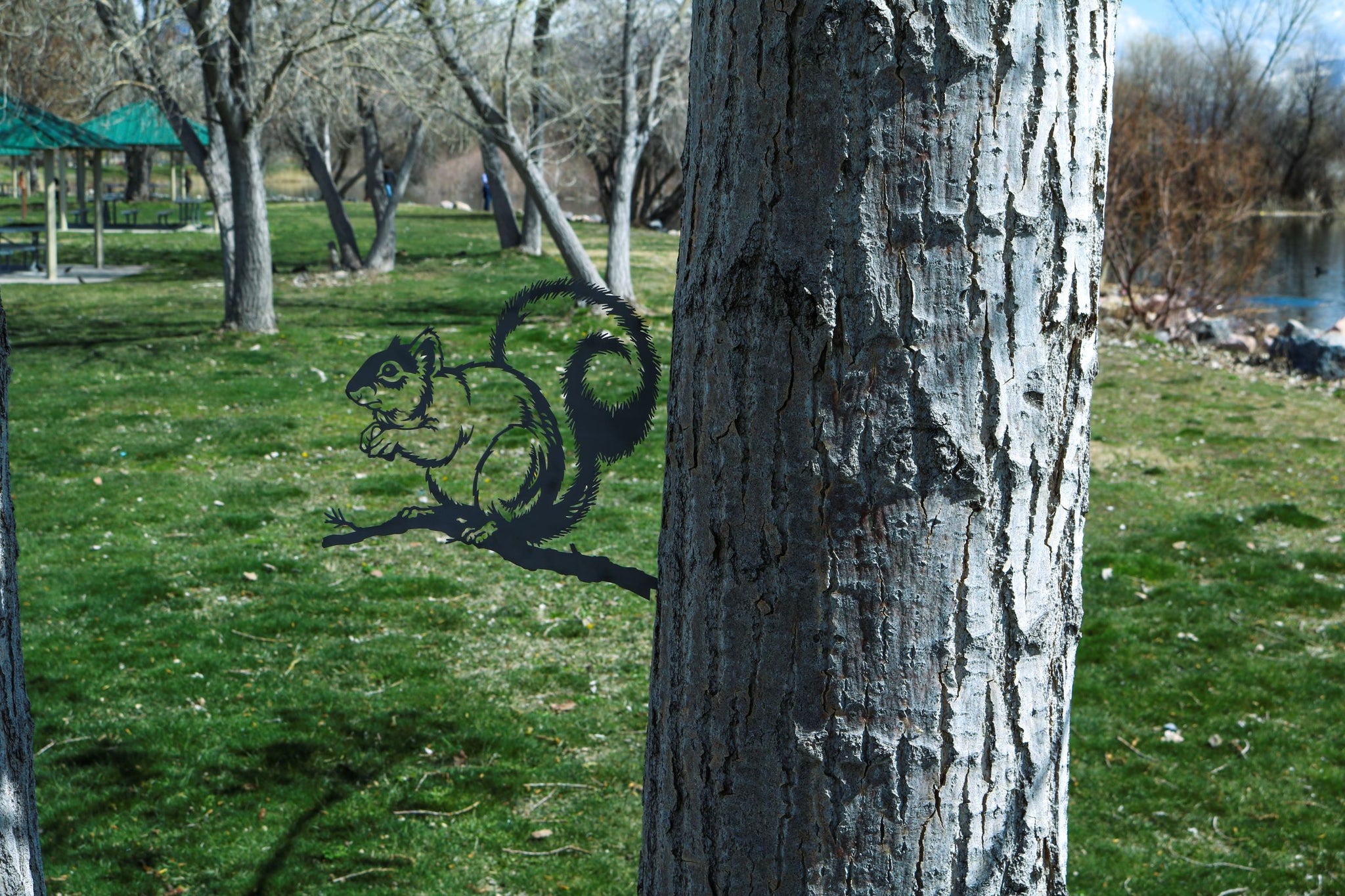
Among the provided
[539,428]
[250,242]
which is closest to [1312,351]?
[250,242]

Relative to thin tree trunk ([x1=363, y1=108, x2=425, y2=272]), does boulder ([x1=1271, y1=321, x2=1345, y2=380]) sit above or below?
below

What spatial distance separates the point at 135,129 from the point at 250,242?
14.3m

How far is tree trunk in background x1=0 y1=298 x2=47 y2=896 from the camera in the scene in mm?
2182

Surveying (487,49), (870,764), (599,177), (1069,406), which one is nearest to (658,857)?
(870,764)

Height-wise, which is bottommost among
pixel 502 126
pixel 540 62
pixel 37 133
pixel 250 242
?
pixel 250 242

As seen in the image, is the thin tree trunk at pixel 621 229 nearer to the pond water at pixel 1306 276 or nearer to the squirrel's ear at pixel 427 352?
the pond water at pixel 1306 276

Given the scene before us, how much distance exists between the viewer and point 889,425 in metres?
1.45

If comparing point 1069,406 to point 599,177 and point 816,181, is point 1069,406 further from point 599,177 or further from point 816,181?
point 599,177

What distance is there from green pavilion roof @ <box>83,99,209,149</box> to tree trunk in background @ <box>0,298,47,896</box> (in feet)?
77.9

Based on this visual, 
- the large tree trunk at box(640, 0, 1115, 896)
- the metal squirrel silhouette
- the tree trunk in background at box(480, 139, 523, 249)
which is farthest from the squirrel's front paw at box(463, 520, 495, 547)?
the tree trunk in background at box(480, 139, 523, 249)

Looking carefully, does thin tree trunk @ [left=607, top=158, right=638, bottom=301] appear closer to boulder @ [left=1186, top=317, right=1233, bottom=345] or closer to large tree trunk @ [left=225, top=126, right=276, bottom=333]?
large tree trunk @ [left=225, top=126, right=276, bottom=333]

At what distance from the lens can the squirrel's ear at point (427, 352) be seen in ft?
7.63

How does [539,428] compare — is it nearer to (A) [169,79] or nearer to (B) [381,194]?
(A) [169,79]

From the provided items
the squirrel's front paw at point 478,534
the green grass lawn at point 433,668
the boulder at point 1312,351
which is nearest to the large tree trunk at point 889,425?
the squirrel's front paw at point 478,534
